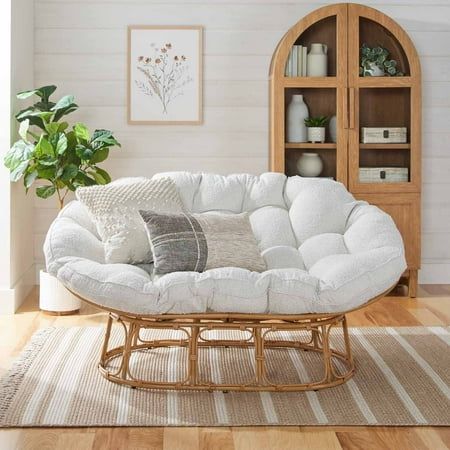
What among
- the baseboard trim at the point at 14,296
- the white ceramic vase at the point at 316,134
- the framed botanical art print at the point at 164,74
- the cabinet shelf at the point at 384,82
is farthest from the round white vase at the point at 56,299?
the cabinet shelf at the point at 384,82

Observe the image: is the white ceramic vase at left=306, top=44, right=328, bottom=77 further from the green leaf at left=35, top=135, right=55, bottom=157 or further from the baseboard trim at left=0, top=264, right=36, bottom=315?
the baseboard trim at left=0, top=264, right=36, bottom=315

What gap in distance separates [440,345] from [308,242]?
32.7 inches

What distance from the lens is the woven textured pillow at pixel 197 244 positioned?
147 inches

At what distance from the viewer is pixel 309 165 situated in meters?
5.48

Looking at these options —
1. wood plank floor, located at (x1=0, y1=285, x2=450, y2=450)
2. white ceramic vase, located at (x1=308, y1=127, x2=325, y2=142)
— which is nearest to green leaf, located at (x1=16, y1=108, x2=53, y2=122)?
white ceramic vase, located at (x1=308, y1=127, x2=325, y2=142)

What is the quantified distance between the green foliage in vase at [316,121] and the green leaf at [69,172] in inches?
58.0

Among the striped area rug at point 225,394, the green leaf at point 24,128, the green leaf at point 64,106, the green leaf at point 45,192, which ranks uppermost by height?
the green leaf at point 64,106

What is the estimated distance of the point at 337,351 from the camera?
12.9 feet

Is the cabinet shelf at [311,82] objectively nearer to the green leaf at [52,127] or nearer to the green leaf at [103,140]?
the green leaf at [103,140]

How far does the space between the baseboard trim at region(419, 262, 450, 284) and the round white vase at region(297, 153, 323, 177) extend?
3.59 ft

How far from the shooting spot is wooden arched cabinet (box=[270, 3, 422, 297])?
5387 mm

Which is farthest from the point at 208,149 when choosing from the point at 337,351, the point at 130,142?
the point at 337,351

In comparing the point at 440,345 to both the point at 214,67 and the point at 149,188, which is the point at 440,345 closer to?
the point at 149,188

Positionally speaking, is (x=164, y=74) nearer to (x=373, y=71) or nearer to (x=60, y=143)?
(x=60, y=143)
